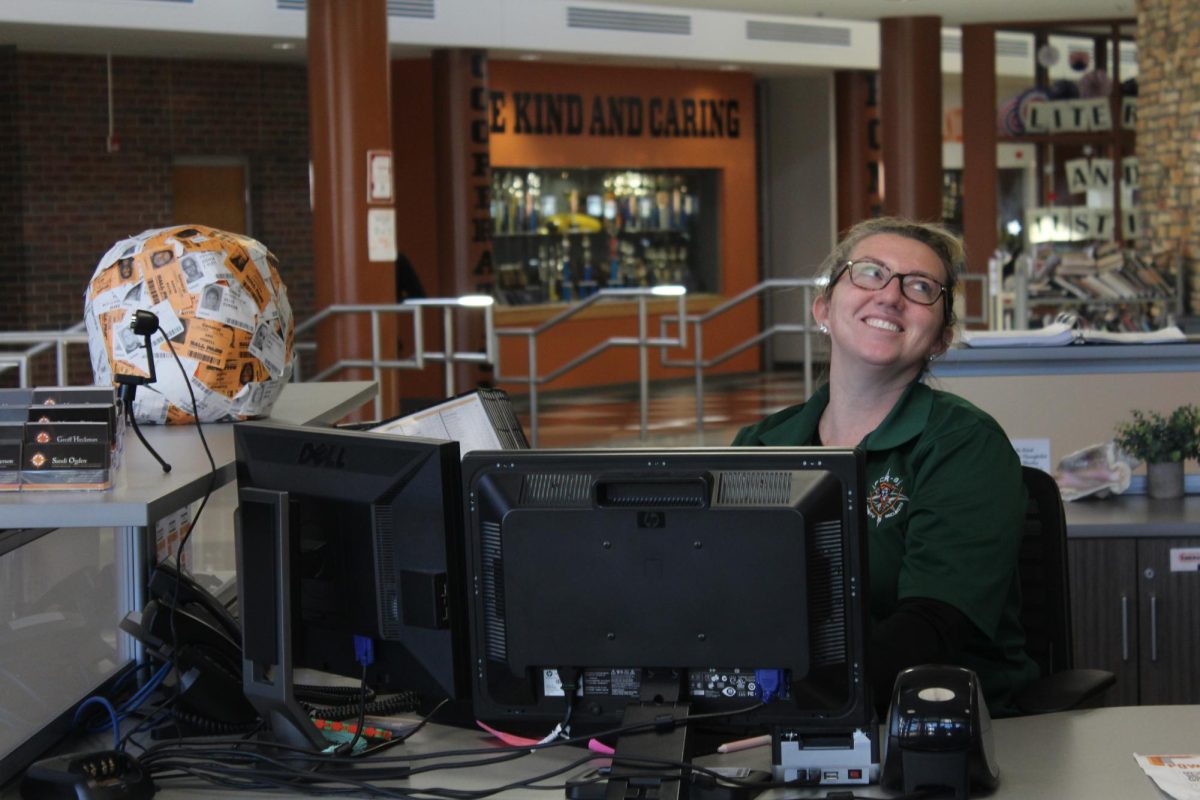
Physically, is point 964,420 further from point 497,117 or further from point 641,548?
point 497,117

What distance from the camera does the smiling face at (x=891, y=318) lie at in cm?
247

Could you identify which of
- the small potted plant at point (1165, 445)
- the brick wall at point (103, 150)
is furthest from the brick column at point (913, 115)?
the small potted plant at point (1165, 445)

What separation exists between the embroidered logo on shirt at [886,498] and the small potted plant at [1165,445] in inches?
67.2

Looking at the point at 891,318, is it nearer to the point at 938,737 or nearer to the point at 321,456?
the point at 938,737

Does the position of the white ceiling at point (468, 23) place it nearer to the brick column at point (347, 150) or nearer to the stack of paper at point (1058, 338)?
the brick column at point (347, 150)

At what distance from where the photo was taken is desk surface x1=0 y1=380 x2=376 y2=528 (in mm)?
1876

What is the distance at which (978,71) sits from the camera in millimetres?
13227

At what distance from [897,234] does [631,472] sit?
95cm

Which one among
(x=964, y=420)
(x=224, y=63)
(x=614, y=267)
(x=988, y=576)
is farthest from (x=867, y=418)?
(x=614, y=267)

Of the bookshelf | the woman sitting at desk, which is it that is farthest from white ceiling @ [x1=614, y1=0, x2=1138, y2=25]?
the woman sitting at desk

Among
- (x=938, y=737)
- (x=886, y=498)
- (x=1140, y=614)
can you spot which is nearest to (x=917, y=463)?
(x=886, y=498)

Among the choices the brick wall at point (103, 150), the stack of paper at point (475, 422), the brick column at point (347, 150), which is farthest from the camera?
the brick wall at point (103, 150)

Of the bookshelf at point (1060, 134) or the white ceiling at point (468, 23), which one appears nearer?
the white ceiling at point (468, 23)

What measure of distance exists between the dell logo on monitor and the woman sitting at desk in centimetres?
73
